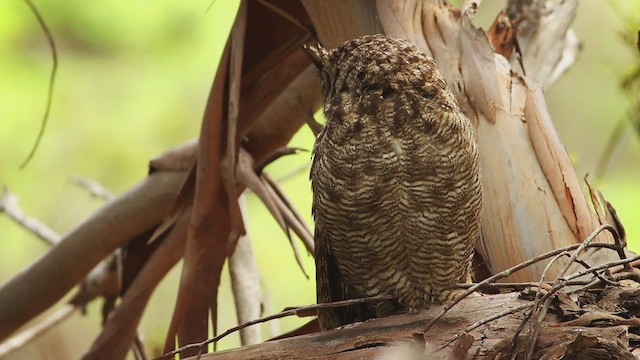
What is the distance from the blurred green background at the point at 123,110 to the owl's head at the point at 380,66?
2471 mm

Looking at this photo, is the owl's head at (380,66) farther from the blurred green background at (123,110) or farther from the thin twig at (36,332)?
the blurred green background at (123,110)

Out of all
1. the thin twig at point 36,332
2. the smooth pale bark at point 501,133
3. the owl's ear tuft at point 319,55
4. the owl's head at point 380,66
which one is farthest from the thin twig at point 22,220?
the owl's head at point 380,66

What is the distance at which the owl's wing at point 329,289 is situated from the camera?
2.15 meters

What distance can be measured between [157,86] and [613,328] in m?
3.50

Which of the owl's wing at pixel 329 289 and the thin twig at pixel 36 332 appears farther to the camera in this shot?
the thin twig at pixel 36 332

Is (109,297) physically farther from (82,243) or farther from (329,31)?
(329,31)

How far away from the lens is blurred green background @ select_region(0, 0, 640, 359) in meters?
4.62

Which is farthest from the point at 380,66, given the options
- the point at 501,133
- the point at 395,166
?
the point at 501,133

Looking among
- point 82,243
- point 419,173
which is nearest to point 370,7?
point 419,173

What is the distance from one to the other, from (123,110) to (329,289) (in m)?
2.93

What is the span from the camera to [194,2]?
15.4 feet

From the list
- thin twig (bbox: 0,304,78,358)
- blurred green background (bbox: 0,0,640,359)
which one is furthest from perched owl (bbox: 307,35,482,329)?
blurred green background (bbox: 0,0,640,359)

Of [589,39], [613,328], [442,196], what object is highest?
[589,39]

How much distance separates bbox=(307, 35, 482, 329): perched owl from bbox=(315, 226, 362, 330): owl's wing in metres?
0.09
